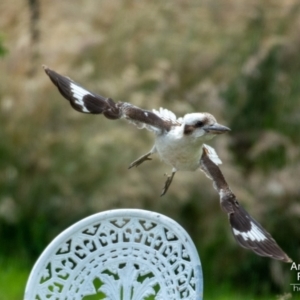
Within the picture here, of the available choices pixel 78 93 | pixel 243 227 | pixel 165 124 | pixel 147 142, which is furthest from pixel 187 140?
pixel 147 142

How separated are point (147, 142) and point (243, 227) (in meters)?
2.69

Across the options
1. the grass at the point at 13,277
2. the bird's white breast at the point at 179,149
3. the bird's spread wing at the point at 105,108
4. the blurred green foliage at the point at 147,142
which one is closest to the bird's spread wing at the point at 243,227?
the bird's white breast at the point at 179,149

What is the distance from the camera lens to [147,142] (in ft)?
18.5

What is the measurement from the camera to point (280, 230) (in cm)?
548

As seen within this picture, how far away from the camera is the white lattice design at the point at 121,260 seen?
285cm

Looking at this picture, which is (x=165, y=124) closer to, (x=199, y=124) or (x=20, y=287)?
(x=199, y=124)

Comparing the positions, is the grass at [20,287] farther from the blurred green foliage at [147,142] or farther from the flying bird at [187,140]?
the flying bird at [187,140]

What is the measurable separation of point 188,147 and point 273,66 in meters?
3.09

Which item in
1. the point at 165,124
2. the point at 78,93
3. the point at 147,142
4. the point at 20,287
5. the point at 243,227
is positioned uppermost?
the point at 147,142

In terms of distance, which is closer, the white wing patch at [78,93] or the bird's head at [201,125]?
the bird's head at [201,125]

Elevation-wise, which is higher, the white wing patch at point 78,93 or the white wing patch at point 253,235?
the white wing patch at point 78,93

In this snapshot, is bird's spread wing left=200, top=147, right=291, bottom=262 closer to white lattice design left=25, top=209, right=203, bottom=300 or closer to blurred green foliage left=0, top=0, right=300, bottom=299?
white lattice design left=25, top=209, right=203, bottom=300

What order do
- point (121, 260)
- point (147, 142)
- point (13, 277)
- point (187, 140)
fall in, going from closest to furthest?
point (121, 260)
point (187, 140)
point (13, 277)
point (147, 142)

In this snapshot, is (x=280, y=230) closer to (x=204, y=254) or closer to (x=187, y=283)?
(x=204, y=254)
